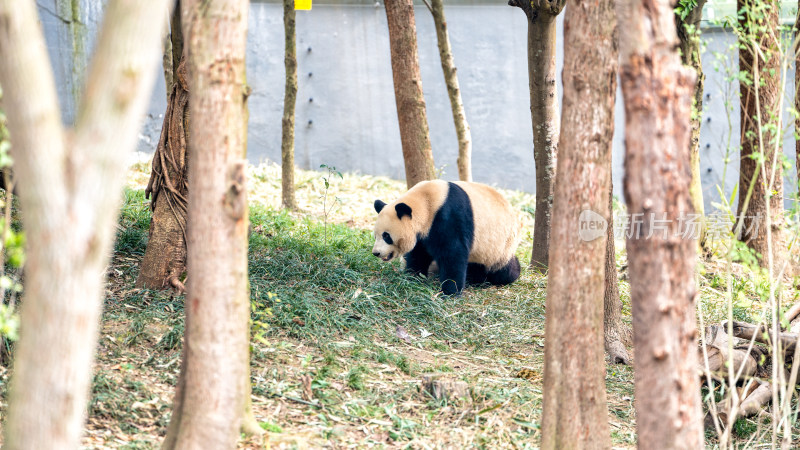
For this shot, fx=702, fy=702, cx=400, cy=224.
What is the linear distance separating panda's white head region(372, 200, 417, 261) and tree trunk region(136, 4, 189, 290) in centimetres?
197

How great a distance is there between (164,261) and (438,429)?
7.66 ft

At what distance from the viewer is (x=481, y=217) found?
6707 millimetres

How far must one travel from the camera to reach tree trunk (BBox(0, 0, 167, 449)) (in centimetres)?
200

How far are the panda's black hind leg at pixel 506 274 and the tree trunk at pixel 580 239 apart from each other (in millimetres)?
3447

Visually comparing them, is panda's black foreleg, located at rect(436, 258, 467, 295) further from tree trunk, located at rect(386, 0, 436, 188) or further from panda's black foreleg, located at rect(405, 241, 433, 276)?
tree trunk, located at rect(386, 0, 436, 188)

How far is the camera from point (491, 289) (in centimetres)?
680

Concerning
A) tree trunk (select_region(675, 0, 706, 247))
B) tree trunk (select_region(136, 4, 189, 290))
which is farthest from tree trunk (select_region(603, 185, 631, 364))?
tree trunk (select_region(136, 4, 189, 290))

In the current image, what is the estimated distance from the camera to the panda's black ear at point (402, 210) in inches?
244

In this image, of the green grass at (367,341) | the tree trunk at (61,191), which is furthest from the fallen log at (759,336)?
the tree trunk at (61,191)

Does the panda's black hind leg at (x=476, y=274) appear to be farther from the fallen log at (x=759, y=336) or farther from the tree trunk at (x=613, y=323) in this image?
the fallen log at (x=759, y=336)

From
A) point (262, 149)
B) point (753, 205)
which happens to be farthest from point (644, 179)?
point (262, 149)

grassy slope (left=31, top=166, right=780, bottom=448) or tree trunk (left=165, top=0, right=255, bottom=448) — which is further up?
tree trunk (left=165, top=0, right=255, bottom=448)

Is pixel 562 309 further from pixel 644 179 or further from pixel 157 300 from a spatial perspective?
pixel 157 300

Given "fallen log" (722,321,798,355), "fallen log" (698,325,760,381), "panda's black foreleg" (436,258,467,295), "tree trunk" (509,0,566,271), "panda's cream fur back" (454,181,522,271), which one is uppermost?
"tree trunk" (509,0,566,271)
